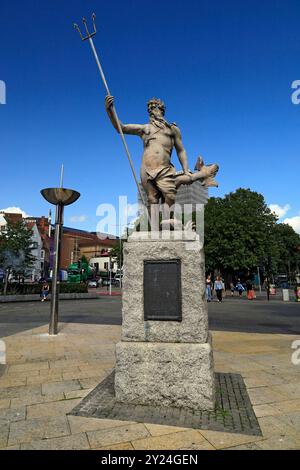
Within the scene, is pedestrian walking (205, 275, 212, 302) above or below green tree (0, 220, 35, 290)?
below

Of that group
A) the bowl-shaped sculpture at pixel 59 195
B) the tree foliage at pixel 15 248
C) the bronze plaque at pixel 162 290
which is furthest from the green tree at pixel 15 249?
the bronze plaque at pixel 162 290

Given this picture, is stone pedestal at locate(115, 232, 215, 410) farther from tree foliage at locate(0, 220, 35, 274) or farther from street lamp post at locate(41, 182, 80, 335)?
tree foliage at locate(0, 220, 35, 274)

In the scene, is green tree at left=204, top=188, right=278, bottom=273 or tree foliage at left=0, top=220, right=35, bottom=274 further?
green tree at left=204, top=188, right=278, bottom=273

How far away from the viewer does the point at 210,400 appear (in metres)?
3.71

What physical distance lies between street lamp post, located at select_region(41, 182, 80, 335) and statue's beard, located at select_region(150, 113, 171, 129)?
462cm

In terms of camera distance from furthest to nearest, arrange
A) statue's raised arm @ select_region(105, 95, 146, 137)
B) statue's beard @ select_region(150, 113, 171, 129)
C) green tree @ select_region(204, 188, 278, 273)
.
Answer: green tree @ select_region(204, 188, 278, 273) → statue's beard @ select_region(150, 113, 171, 129) → statue's raised arm @ select_region(105, 95, 146, 137)

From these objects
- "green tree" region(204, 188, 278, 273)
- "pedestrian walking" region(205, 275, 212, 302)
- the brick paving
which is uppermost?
"green tree" region(204, 188, 278, 273)

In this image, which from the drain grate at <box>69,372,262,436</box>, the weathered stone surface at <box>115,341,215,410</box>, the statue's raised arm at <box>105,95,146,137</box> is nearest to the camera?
the drain grate at <box>69,372,262,436</box>

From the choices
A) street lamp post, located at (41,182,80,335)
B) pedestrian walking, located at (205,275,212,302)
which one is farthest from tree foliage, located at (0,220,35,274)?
street lamp post, located at (41,182,80,335)

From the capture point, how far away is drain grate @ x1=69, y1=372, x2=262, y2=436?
329cm

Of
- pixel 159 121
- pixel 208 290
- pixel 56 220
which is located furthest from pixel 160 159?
pixel 208 290

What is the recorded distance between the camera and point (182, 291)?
13.4 feet

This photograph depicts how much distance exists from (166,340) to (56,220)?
6347 millimetres

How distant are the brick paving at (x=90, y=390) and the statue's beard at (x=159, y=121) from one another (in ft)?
12.7
